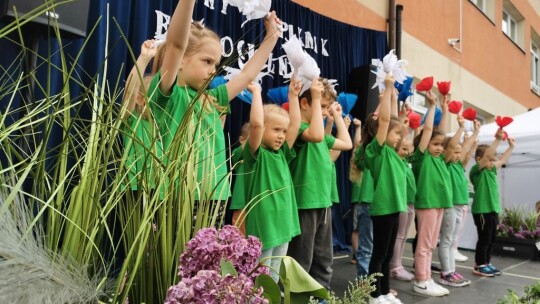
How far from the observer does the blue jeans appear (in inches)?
122

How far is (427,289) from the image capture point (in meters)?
3.08

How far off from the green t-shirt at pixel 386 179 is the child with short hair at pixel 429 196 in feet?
1.86

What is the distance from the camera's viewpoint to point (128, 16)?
3.14m

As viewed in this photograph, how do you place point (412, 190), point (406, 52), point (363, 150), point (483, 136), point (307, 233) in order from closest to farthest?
1. point (307, 233)
2. point (363, 150)
3. point (412, 190)
4. point (483, 136)
5. point (406, 52)

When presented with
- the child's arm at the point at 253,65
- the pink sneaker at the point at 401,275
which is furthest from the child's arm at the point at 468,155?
the child's arm at the point at 253,65

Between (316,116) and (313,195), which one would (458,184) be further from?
(316,116)

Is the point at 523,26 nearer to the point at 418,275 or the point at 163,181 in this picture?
the point at 418,275

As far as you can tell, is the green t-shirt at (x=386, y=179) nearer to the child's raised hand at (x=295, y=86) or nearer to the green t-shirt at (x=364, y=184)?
the green t-shirt at (x=364, y=184)

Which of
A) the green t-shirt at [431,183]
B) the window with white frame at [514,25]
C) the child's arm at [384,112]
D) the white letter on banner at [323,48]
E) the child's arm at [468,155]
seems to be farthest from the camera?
the window with white frame at [514,25]

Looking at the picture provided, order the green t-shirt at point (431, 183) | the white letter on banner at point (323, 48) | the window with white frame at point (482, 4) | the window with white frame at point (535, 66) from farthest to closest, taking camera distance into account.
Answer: the window with white frame at point (535, 66), the window with white frame at point (482, 4), the white letter on banner at point (323, 48), the green t-shirt at point (431, 183)

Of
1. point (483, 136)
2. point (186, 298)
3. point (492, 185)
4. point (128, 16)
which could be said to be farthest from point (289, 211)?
point (483, 136)

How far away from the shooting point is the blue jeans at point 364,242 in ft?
10.2

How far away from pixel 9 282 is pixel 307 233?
202 cm

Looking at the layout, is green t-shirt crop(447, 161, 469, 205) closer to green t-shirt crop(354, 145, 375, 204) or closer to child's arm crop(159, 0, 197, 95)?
green t-shirt crop(354, 145, 375, 204)
